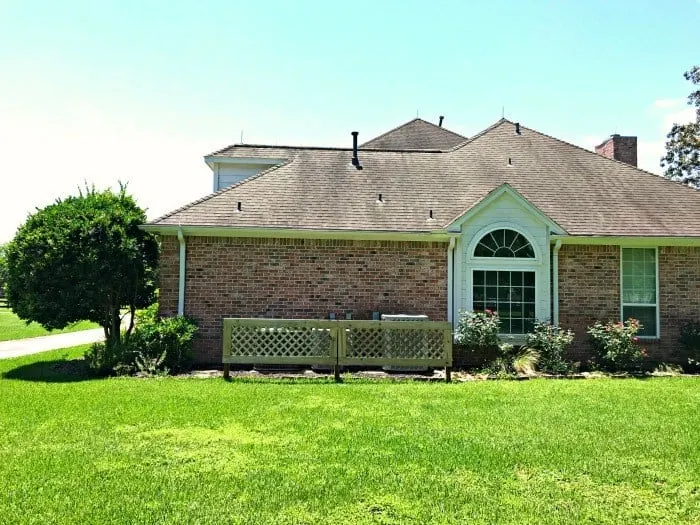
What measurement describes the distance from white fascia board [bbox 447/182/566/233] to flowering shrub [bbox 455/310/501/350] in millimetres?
2014

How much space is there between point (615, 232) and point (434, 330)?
527 cm

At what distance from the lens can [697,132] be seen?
3475 centimetres

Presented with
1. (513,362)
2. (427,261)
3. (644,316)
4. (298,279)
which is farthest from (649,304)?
(298,279)

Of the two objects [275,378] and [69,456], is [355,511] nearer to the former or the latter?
[69,456]

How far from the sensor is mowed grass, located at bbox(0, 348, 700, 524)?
440 centimetres

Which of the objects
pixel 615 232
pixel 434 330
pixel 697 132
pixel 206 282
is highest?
pixel 697 132

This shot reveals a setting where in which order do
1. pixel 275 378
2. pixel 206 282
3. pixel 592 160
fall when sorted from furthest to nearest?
pixel 592 160 → pixel 206 282 → pixel 275 378

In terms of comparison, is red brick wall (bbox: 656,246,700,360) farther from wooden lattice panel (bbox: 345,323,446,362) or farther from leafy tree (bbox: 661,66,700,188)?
leafy tree (bbox: 661,66,700,188)

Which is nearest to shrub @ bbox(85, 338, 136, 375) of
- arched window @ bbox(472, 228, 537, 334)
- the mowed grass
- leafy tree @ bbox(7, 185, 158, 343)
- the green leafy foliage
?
the green leafy foliage

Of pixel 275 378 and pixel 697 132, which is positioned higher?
pixel 697 132

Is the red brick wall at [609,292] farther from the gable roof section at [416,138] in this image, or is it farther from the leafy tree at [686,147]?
the leafy tree at [686,147]

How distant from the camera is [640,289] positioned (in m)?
13.0

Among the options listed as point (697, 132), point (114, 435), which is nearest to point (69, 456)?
point (114, 435)

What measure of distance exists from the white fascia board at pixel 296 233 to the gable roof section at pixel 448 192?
0.13 meters
